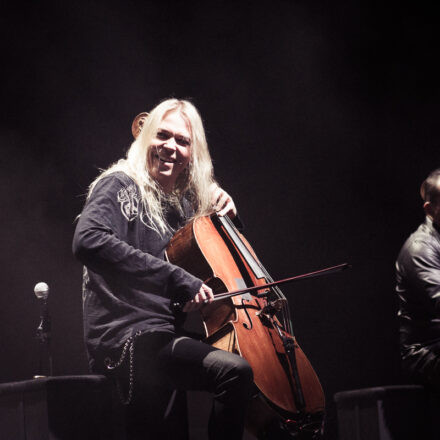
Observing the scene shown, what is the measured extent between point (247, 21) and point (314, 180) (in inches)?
47.6

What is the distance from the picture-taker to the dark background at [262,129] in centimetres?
384

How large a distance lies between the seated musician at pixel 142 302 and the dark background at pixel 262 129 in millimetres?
1918

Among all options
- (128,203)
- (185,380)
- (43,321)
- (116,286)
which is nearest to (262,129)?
(43,321)

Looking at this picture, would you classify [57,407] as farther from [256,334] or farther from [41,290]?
[41,290]

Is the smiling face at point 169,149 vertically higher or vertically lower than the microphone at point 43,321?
higher

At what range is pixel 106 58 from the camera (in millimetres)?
4035

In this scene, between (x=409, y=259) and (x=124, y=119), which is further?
(x=124, y=119)

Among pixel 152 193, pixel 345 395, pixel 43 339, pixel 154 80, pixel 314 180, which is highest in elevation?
pixel 154 80

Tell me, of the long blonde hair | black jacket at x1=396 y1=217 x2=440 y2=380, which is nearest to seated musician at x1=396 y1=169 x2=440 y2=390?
black jacket at x1=396 y1=217 x2=440 y2=380

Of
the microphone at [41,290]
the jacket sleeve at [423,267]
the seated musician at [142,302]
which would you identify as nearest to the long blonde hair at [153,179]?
the seated musician at [142,302]

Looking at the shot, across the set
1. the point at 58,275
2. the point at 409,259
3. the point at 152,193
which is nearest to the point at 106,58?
the point at 58,275

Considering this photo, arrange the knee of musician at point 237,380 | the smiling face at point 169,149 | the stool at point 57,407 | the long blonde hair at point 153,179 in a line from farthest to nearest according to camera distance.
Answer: the smiling face at point 169,149, the long blonde hair at point 153,179, the stool at point 57,407, the knee of musician at point 237,380

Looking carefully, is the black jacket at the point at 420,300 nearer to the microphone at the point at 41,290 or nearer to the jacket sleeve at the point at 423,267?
the jacket sleeve at the point at 423,267

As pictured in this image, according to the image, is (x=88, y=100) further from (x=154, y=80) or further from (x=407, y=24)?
(x=407, y=24)
